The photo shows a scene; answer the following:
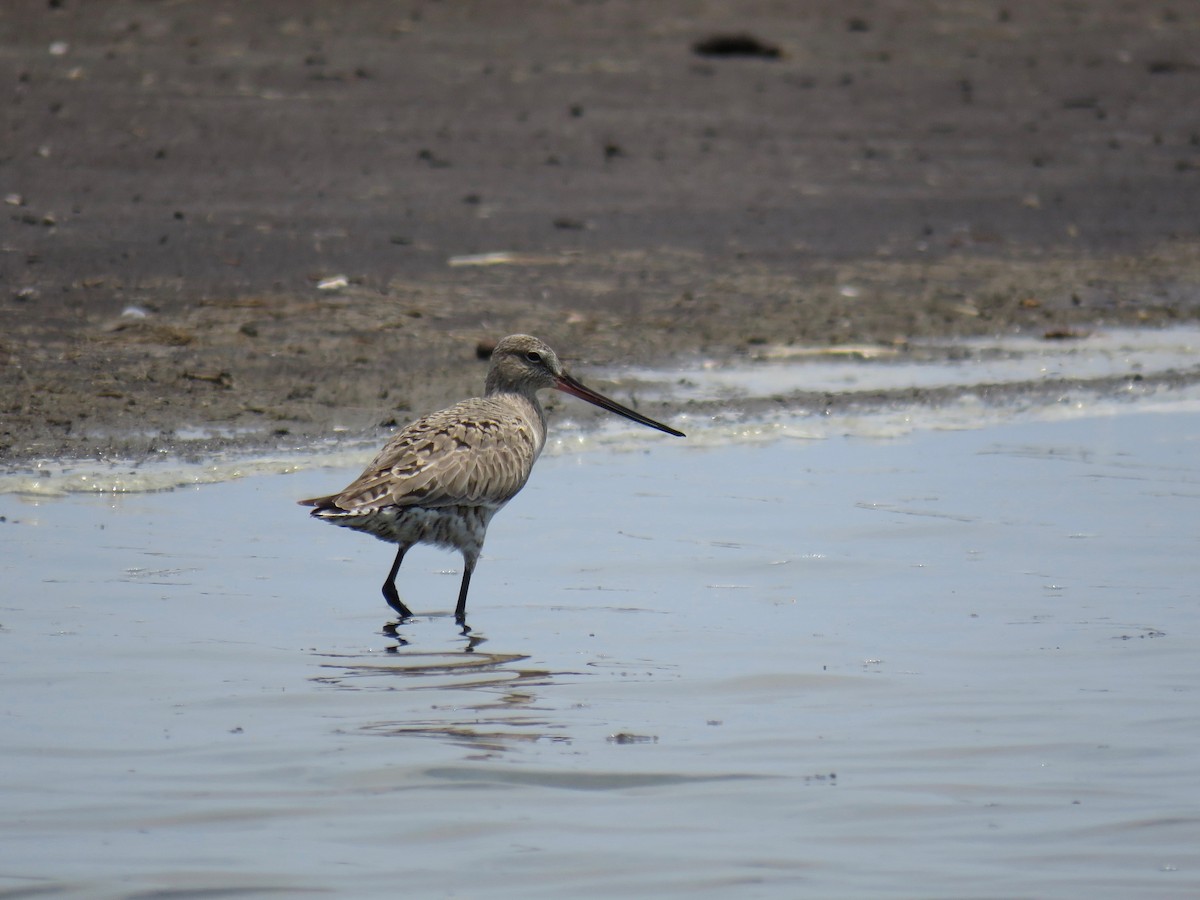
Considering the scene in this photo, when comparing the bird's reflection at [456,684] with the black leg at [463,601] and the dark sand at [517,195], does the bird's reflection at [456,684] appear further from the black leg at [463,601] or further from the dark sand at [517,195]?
the dark sand at [517,195]

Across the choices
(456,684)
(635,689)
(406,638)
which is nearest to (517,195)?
(406,638)

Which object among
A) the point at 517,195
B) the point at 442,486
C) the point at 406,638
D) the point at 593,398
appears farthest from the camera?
the point at 517,195

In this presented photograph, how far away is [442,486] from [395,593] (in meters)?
0.41

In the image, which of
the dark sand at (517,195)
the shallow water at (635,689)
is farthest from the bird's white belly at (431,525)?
the dark sand at (517,195)

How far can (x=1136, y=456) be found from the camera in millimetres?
9062

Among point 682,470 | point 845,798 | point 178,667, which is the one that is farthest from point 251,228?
point 845,798

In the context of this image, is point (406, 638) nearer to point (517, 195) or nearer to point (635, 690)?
point (635, 690)

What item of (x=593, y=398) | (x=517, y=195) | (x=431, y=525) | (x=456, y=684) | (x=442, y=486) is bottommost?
(x=456, y=684)

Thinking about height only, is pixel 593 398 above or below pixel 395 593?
above

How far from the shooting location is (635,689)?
5.99 m

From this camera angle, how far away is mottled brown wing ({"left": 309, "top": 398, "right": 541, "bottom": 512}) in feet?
22.6

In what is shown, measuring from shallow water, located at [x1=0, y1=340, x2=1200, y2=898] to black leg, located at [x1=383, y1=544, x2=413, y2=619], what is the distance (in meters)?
0.11

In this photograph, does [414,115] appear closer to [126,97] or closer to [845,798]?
[126,97]

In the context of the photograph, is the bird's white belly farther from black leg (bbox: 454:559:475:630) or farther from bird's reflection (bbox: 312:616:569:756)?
bird's reflection (bbox: 312:616:569:756)
